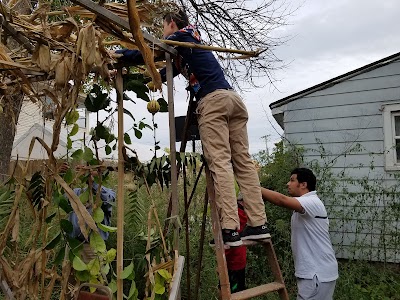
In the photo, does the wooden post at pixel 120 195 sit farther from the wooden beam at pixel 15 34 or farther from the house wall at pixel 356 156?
the house wall at pixel 356 156

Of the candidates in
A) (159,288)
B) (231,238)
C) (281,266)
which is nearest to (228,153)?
(231,238)

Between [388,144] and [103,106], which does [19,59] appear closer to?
[103,106]

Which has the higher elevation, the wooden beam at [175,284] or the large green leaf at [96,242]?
the large green leaf at [96,242]

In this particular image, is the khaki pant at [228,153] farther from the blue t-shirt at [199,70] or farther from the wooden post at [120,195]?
the wooden post at [120,195]

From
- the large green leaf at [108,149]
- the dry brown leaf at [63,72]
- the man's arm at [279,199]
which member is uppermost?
the dry brown leaf at [63,72]

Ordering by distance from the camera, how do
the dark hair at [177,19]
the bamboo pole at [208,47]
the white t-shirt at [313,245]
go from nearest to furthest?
1. the bamboo pole at [208,47]
2. the dark hair at [177,19]
3. the white t-shirt at [313,245]

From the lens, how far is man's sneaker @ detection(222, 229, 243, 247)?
256 cm

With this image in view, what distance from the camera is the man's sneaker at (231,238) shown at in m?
2.56

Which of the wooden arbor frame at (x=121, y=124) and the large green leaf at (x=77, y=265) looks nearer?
the wooden arbor frame at (x=121, y=124)

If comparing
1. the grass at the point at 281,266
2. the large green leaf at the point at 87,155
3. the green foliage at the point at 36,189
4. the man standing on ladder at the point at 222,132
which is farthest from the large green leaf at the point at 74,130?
the grass at the point at 281,266

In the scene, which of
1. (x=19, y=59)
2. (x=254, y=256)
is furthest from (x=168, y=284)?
(x=254, y=256)

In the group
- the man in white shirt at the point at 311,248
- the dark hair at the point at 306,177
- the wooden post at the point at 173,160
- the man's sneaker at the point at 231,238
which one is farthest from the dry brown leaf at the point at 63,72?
the dark hair at the point at 306,177

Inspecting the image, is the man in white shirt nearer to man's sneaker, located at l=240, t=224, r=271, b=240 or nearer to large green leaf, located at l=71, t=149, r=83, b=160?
man's sneaker, located at l=240, t=224, r=271, b=240

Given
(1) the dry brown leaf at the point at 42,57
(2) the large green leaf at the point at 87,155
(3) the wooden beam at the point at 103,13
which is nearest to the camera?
(3) the wooden beam at the point at 103,13
